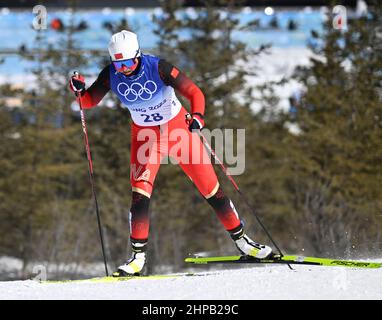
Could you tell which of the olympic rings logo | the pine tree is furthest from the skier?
the pine tree

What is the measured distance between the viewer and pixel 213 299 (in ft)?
18.5

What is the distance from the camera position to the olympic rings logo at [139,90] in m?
6.93

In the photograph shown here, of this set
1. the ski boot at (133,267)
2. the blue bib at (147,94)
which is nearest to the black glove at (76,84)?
the blue bib at (147,94)

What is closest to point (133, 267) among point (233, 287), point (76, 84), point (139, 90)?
point (233, 287)

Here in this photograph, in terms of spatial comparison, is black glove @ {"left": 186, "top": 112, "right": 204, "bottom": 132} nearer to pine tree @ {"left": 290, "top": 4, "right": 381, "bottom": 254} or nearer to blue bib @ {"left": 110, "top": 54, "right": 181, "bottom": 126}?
blue bib @ {"left": 110, "top": 54, "right": 181, "bottom": 126}

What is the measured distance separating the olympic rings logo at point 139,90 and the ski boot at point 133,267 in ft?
4.84

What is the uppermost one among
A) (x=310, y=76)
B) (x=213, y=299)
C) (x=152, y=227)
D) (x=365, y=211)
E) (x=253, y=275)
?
(x=213, y=299)

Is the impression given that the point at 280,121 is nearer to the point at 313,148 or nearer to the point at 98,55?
the point at 313,148

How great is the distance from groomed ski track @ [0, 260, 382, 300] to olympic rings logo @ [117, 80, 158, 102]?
1634 mm

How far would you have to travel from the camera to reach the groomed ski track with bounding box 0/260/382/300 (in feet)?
18.9

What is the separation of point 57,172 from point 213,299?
2881 cm

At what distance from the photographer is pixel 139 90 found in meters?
6.93
